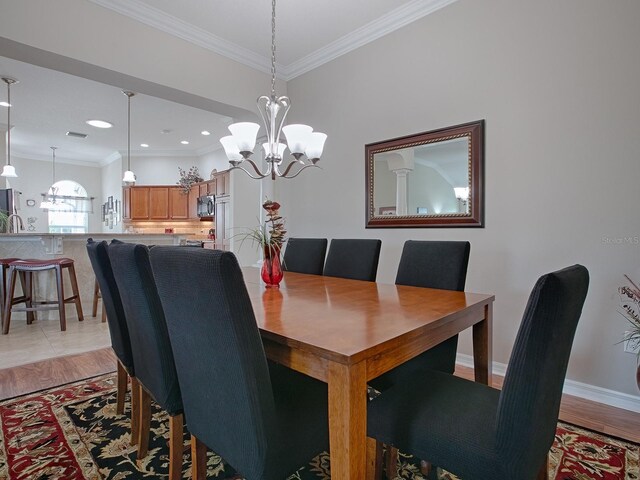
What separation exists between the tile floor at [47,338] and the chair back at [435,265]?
283 cm

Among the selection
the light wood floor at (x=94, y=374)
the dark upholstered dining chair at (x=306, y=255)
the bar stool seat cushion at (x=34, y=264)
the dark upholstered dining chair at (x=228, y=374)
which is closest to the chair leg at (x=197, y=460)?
the dark upholstered dining chair at (x=228, y=374)

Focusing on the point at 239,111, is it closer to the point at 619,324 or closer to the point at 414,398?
the point at 414,398

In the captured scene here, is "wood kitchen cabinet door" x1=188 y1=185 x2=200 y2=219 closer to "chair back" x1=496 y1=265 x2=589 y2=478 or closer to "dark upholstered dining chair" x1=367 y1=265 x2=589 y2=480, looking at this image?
"dark upholstered dining chair" x1=367 y1=265 x2=589 y2=480

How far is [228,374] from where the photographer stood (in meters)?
0.96

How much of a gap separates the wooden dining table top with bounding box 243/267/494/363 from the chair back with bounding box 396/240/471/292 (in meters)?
0.15

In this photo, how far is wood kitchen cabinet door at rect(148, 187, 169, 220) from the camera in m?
7.34

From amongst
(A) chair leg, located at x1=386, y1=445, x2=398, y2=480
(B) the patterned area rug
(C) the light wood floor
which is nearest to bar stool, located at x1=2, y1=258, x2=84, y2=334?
(C) the light wood floor

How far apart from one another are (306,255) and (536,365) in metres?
2.12

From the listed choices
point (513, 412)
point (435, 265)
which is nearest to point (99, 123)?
point (435, 265)

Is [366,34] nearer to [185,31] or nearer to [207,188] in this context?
[185,31]

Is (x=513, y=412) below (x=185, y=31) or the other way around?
below

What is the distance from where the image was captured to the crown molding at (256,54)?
112 inches

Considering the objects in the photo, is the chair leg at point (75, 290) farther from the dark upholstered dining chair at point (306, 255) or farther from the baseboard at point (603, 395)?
the baseboard at point (603, 395)

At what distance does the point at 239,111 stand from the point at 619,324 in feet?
11.6
